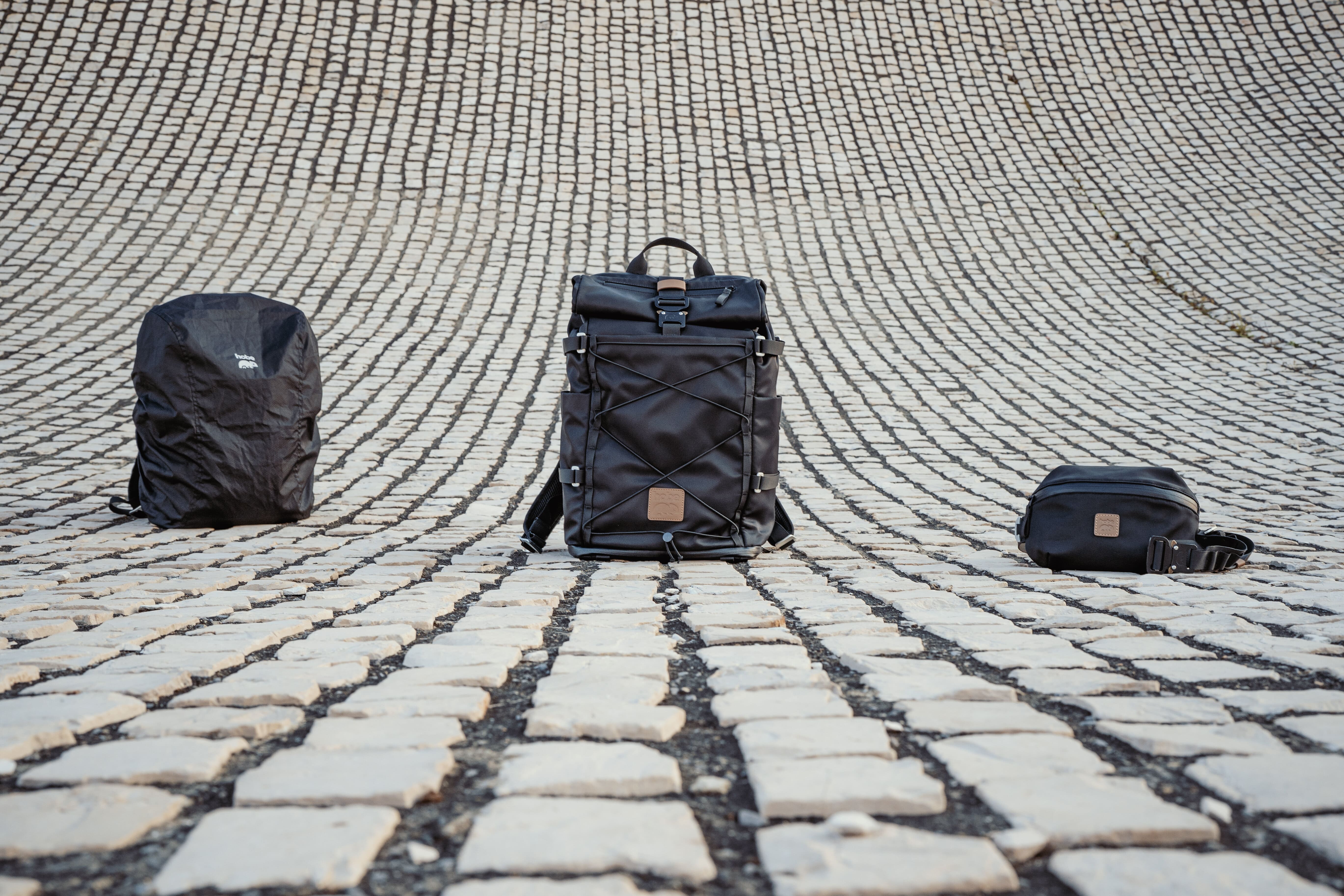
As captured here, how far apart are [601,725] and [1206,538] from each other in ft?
8.80

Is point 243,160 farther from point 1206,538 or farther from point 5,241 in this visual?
point 1206,538

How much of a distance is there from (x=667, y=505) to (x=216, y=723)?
201cm

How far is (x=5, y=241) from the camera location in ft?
33.0

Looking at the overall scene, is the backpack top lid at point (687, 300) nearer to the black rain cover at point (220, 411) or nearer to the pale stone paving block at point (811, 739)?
the black rain cover at point (220, 411)

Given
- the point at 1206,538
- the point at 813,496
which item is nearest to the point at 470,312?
the point at 813,496

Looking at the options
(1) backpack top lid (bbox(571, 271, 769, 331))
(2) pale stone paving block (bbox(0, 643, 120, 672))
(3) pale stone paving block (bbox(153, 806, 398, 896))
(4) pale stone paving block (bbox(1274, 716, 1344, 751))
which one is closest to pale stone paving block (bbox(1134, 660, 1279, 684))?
(4) pale stone paving block (bbox(1274, 716, 1344, 751))

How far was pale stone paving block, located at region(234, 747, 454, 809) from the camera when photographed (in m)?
1.43

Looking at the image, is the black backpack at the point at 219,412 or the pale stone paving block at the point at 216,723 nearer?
the pale stone paving block at the point at 216,723

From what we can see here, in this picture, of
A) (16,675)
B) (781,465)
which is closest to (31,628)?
(16,675)

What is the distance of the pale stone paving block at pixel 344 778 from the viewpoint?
56.5 inches

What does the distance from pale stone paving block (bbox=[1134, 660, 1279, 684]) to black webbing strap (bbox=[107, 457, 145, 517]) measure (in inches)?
156

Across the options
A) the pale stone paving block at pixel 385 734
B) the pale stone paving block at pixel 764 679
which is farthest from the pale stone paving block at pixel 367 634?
the pale stone paving block at pixel 385 734

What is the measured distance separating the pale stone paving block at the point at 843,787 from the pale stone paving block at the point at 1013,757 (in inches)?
2.2

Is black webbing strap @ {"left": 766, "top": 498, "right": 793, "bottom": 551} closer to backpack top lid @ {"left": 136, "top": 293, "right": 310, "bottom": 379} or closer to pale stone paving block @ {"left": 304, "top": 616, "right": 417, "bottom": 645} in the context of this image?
pale stone paving block @ {"left": 304, "top": 616, "right": 417, "bottom": 645}
